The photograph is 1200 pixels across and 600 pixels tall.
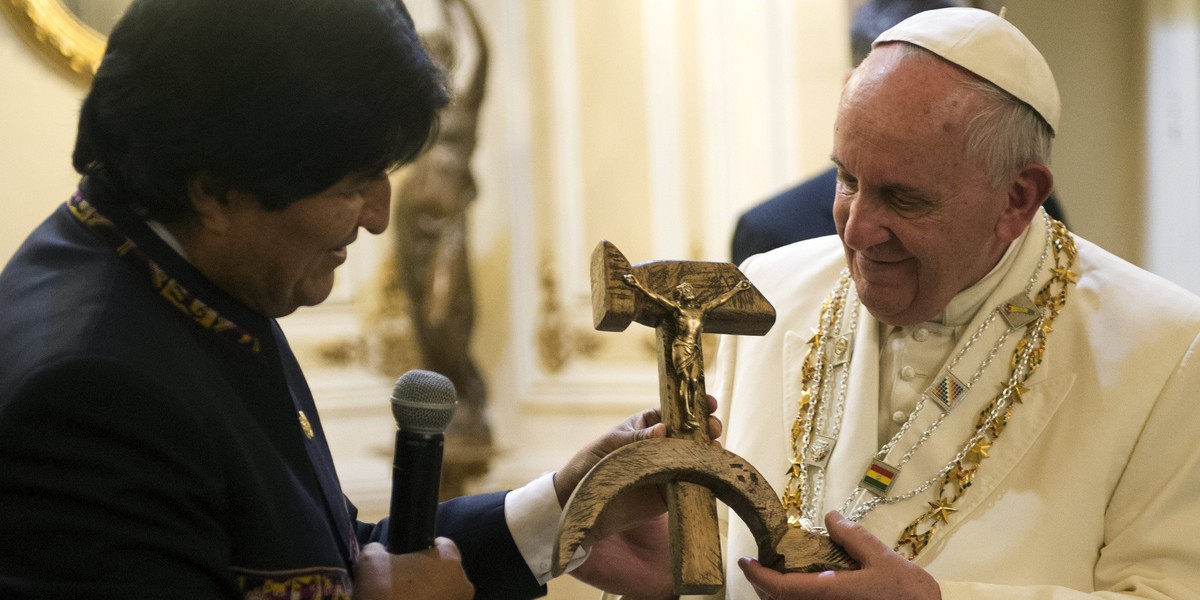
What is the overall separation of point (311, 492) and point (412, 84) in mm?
672

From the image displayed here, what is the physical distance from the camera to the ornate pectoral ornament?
2527mm

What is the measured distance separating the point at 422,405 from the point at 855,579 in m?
0.79

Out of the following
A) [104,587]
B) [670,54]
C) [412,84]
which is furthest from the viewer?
[670,54]

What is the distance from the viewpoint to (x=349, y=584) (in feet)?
6.31

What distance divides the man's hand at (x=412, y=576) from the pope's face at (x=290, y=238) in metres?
0.44

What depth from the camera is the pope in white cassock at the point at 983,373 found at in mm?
2385

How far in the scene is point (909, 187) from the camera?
2402mm

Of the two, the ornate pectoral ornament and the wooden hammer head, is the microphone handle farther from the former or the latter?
the ornate pectoral ornament

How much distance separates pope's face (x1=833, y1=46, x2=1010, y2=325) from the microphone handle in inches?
39.8

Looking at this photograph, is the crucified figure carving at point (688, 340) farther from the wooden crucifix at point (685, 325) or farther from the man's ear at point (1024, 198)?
the man's ear at point (1024, 198)

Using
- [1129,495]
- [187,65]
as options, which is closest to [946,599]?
[1129,495]

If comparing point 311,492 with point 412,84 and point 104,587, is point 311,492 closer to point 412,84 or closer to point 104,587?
point 104,587

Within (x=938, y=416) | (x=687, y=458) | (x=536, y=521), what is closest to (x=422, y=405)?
(x=687, y=458)

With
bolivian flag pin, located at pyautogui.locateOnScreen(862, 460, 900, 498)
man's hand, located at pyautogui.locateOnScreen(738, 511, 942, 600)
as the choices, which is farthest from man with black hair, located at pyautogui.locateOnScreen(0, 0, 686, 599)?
bolivian flag pin, located at pyautogui.locateOnScreen(862, 460, 900, 498)
